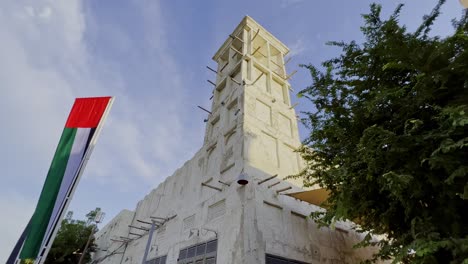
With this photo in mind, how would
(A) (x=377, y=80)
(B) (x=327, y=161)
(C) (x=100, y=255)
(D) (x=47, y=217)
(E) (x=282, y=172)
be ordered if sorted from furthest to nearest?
(C) (x=100, y=255) → (E) (x=282, y=172) → (D) (x=47, y=217) → (B) (x=327, y=161) → (A) (x=377, y=80)

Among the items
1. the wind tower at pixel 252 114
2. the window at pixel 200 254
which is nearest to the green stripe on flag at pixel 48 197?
the window at pixel 200 254

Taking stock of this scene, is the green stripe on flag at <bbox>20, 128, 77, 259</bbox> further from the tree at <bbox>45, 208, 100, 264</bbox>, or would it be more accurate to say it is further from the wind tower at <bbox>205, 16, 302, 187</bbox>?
the tree at <bbox>45, 208, 100, 264</bbox>

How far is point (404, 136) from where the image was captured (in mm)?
4480

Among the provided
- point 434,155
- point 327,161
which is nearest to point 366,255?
point 327,161

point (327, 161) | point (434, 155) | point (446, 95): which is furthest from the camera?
point (327, 161)

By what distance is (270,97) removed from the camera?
13.7 meters

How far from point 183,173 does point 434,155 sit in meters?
11.7

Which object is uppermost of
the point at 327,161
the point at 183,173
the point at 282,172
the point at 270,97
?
the point at 270,97

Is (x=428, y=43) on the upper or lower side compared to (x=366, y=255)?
upper

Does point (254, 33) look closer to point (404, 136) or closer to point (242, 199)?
point (242, 199)

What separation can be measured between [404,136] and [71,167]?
29.7 ft

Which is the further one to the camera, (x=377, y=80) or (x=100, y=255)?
(x=100, y=255)

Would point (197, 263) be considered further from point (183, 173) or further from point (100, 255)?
point (100, 255)

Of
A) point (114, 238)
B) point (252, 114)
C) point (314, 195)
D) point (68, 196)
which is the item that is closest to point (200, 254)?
point (314, 195)
